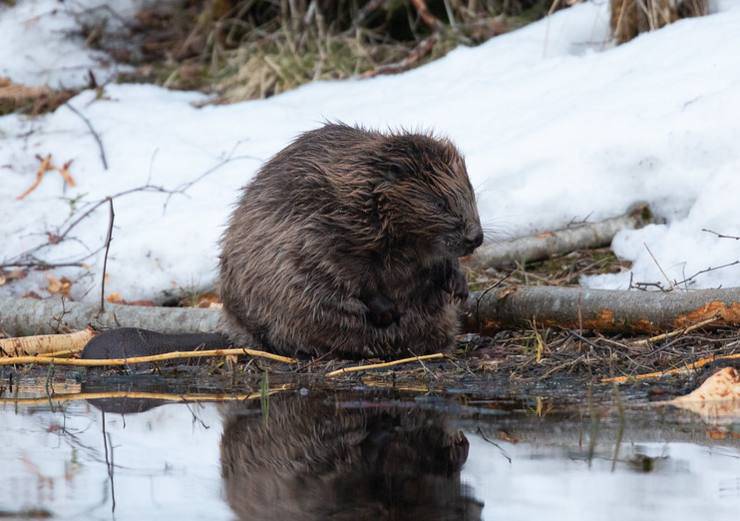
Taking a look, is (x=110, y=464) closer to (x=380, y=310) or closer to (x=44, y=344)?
(x=380, y=310)

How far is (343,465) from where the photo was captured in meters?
2.95

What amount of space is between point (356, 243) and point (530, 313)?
79cm

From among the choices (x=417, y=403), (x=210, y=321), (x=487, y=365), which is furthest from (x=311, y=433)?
(x=210, y=321)

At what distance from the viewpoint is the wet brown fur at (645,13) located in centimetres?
729

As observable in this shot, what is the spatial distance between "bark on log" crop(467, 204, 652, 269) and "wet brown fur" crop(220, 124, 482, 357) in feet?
3.22

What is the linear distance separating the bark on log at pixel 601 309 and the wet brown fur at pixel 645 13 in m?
2.94

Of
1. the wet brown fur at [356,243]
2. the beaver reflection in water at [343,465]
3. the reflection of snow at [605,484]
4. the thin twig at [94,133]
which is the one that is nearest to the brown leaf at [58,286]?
the thin twig at [94,133]

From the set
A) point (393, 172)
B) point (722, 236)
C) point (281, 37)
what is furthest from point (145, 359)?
point (281, 37)

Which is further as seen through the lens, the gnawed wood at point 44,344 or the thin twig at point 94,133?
the thin twig at point 94,133

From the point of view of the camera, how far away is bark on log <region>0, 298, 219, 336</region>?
5410 mm

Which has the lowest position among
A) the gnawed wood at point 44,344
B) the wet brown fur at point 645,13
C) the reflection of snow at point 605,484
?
the reflection of snow at point 605,484

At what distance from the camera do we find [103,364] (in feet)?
15.6

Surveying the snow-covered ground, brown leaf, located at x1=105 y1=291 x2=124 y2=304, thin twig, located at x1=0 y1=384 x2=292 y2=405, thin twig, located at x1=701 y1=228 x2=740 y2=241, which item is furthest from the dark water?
brown leaf, located at x1=105 y1=291 x2=124 y2=304

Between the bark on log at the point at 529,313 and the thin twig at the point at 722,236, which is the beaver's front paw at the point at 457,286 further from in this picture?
the thin twig at the point at 722,236
